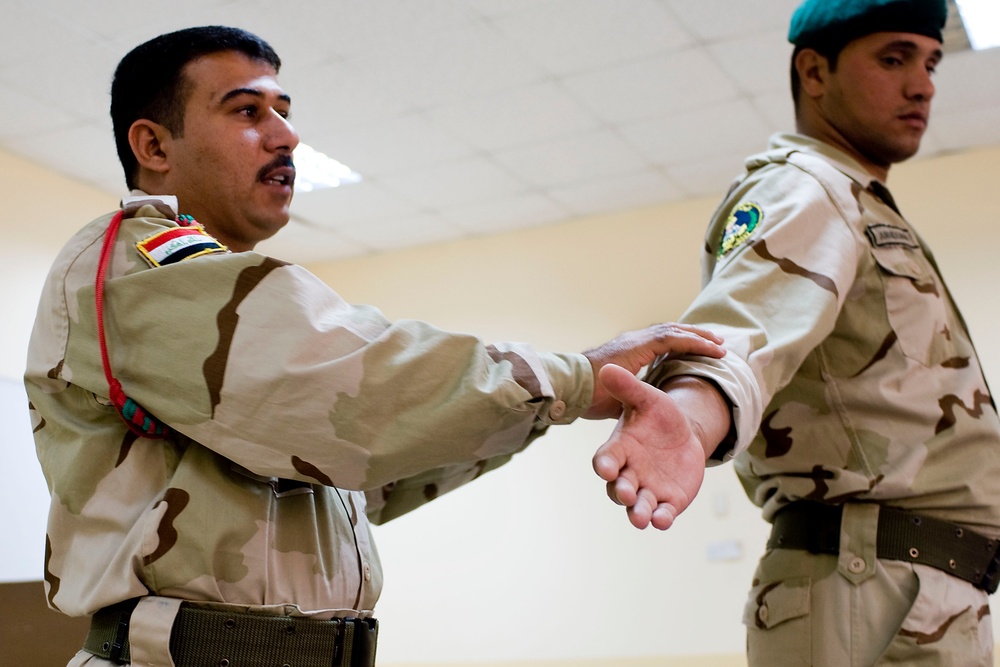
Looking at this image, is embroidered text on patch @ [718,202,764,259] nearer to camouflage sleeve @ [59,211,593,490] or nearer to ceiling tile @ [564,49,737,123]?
camouflage sleeve @ [59,211,593,490]

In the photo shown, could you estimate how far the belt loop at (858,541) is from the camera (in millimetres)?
1421

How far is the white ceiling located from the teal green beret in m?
2.09

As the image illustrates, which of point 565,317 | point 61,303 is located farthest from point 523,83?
point 61,303

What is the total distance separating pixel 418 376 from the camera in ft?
3.51

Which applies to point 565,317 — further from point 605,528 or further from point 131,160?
point 131,160

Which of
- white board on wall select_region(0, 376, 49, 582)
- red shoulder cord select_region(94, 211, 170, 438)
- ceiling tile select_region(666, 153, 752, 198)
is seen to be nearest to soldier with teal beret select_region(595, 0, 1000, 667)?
red shoulder cord select_region(94, 211, 170, 438)

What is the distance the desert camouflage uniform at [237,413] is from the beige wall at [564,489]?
14.0 feet

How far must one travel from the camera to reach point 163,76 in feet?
4.87

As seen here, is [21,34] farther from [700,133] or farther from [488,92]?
[700,133]

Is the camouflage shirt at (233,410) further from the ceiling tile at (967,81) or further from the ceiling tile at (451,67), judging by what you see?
the ceiling tile at (967,81)

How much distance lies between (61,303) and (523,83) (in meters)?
3.42

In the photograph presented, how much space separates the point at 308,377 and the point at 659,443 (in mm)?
375

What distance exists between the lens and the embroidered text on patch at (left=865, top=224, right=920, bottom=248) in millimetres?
1512

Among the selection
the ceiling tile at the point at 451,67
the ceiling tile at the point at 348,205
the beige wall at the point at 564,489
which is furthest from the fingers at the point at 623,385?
the ceiling tile at the point at 348,205
